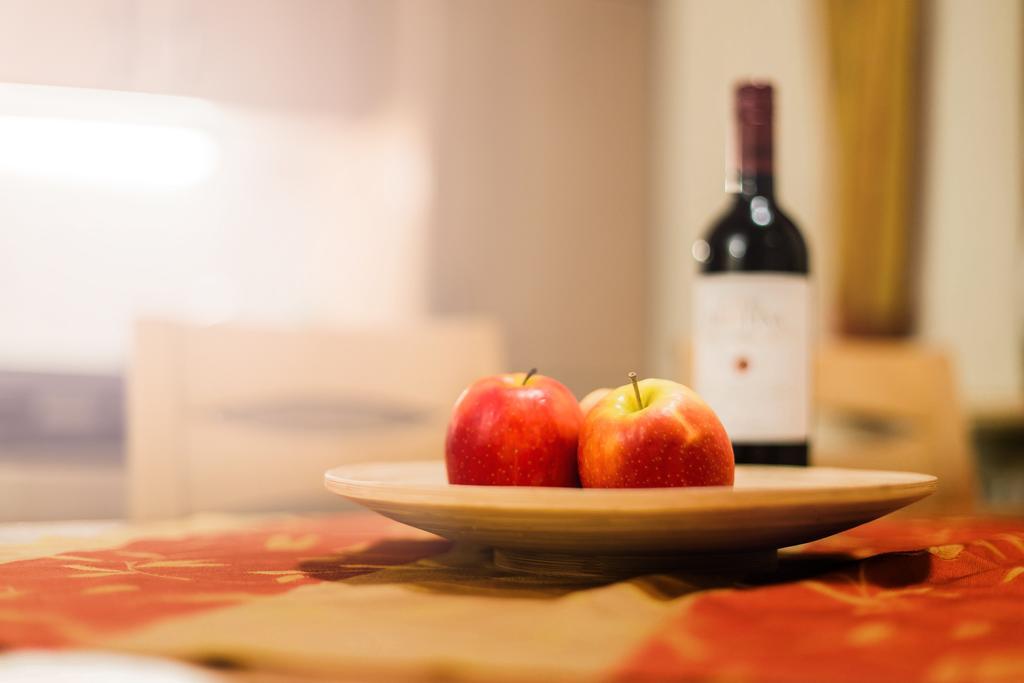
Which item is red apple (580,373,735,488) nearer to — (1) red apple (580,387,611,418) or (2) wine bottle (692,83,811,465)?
(1) red apple (580,387,611,418)

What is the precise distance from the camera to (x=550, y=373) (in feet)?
9.75

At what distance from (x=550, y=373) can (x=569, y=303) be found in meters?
0.23

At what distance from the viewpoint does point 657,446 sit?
554 millimetres

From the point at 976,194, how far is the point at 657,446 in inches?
72.7

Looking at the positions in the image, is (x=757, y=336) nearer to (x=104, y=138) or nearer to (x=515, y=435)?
(x=515, y=435)

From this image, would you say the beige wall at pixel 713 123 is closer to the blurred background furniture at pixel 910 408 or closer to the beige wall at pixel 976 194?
the beige wall at pixel 976 194

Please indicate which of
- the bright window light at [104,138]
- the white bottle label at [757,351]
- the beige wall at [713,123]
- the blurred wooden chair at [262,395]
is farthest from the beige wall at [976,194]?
the bright window light at [104,138]

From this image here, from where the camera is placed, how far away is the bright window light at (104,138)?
2.46 m

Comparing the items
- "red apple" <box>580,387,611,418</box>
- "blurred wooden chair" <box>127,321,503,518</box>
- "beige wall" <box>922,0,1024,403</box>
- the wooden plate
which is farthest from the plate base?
"beige wall" <box>922,0,1024,403</box>

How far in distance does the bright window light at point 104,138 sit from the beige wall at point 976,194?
185 centimetres

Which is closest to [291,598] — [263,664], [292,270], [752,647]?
[263,664]

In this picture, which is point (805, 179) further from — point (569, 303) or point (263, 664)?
point (263, 664)

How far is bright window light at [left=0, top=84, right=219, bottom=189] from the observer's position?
246 centimetres

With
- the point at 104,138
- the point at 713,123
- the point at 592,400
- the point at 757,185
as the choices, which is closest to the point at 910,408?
the point at 757,185
